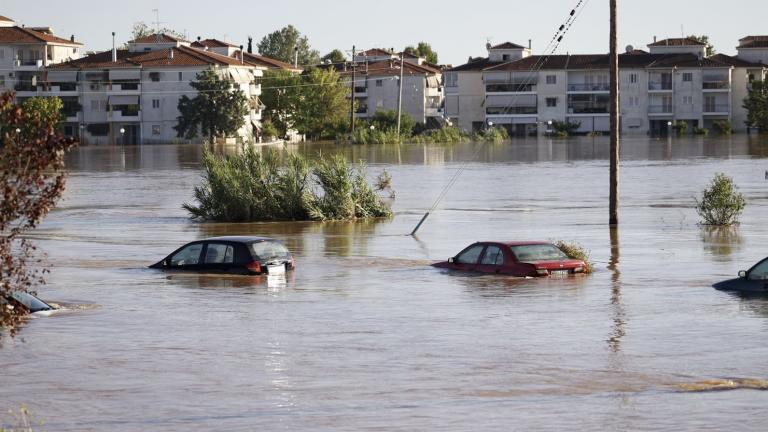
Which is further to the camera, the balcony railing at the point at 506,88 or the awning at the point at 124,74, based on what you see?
the balcony railing at the point at 506,88

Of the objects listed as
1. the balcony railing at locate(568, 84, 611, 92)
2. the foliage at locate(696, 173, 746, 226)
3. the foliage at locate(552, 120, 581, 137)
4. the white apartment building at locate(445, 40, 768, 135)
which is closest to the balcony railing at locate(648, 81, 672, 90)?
the white apartment building at locate(445, 40, 768, 135)

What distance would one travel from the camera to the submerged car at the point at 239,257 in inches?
1428

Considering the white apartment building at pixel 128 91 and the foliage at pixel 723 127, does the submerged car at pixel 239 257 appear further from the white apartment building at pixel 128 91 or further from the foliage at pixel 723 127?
the foliage at pixel 723 127

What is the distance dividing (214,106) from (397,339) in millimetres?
132119

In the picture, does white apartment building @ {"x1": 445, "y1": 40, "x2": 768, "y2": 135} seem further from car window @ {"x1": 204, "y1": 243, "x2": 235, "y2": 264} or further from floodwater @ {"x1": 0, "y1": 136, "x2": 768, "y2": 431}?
car window @ {"x1": 204, "y1": 243, "x2": 235, "y2": 264}

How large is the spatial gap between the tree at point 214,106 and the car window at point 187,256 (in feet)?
389

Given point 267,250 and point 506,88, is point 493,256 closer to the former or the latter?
point 267,250

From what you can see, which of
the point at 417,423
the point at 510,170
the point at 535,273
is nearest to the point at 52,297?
the point at 535,273

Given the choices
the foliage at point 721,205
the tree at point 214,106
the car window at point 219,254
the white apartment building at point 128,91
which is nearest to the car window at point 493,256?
the car window at point 219,254

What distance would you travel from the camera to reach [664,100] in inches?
7028

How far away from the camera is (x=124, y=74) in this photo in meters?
162

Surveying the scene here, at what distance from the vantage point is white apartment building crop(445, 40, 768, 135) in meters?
175

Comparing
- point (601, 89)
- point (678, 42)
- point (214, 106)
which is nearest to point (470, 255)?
point (214, 106)

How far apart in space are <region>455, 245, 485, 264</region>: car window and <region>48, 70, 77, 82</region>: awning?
131 metres
